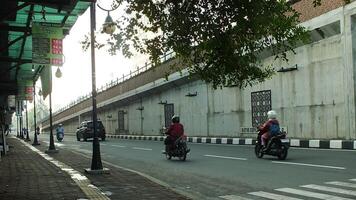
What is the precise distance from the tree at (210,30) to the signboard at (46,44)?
891 centimetres

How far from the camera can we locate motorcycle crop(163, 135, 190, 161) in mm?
17438

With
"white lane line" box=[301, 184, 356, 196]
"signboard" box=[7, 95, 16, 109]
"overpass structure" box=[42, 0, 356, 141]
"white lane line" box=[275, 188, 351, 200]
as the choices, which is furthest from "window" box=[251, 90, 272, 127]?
"signboard" box=[7, 95, 16, 109]

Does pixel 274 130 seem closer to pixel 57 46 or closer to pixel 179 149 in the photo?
pixel 179 149

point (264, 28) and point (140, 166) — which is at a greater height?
point (264, 28)

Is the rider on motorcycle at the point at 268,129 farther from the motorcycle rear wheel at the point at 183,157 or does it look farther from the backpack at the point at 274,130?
the motorcycle rear wheel at the point at 183,157

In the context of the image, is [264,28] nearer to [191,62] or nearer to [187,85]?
[191,62]

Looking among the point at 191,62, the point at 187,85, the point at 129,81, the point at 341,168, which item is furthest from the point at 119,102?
the point at 191,62

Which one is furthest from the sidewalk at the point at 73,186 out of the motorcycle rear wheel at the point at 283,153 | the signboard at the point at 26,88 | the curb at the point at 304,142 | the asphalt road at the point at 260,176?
the signboard at the point at 26,88

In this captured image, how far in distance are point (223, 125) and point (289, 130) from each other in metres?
7.11

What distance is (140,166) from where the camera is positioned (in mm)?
16000

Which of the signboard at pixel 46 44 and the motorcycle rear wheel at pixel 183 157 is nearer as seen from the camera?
the signboard at pixel 46 44

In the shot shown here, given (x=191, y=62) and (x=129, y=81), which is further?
(x=129, y=81)

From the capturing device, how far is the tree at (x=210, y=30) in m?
6.32

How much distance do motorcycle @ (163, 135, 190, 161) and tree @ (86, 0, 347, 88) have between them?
980cm
